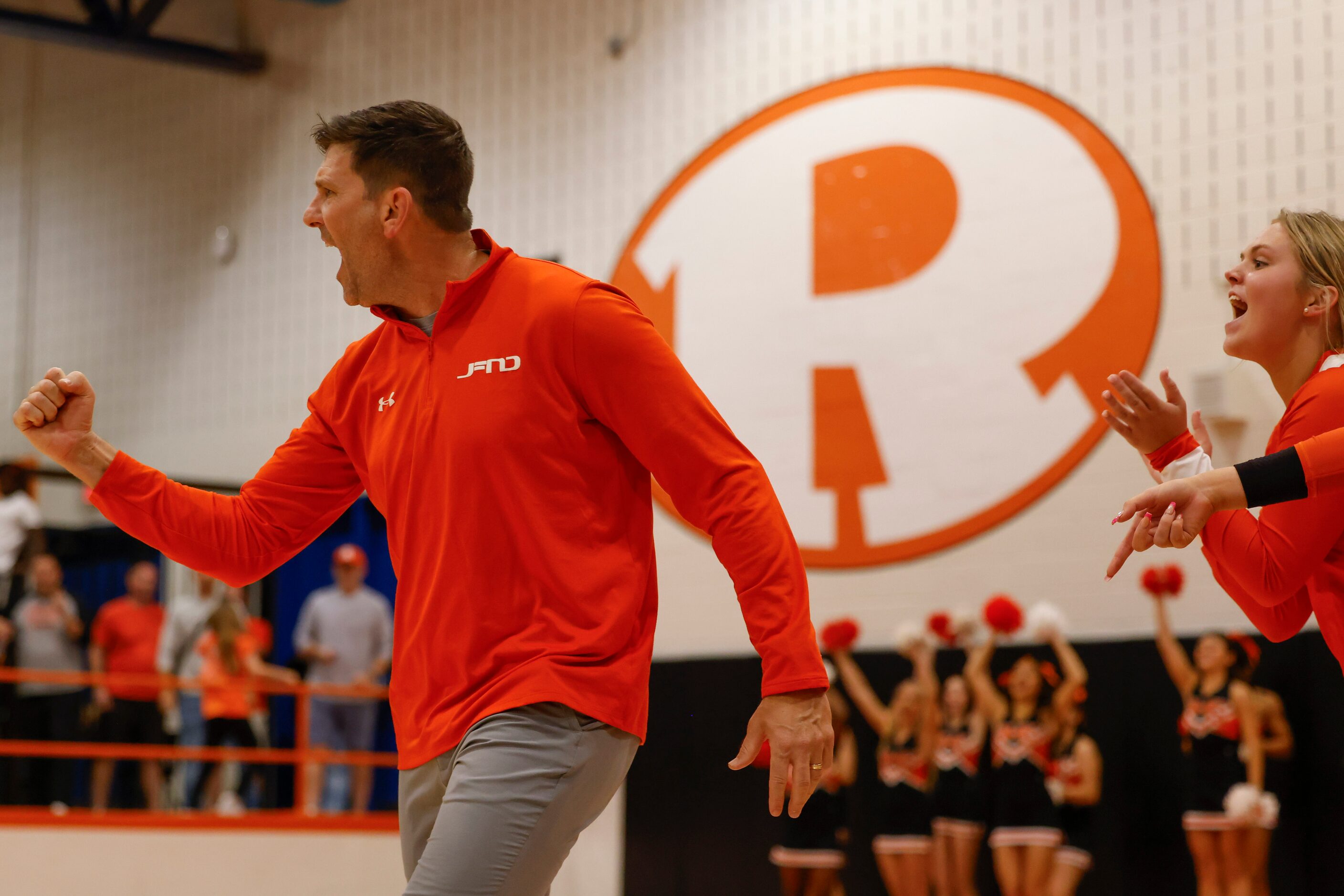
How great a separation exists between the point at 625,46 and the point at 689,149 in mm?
1156

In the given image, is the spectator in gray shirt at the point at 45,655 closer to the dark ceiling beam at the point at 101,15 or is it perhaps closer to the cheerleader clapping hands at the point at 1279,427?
the dark ceiling beam at the point at 101,15

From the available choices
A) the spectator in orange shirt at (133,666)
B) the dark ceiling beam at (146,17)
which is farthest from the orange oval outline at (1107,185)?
the dark ceiling beam at (146,17)

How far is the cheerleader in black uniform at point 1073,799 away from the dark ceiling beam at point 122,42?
989 centimetres

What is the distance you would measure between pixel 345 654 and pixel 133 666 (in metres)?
1.47

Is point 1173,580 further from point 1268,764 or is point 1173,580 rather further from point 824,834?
point 824,834

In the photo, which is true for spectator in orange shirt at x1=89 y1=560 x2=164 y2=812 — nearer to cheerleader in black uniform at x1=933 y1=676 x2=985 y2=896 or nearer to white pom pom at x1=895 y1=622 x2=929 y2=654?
white pom pom at x1=895 y1=622 x2=929 y2=654

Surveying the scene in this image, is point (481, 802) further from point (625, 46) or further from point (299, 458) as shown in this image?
point (625, 46)

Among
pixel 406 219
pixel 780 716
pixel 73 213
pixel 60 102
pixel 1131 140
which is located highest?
pixel 60 102

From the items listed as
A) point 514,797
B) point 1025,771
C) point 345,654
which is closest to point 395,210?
point 514,797

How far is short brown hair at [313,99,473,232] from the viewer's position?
102 inches

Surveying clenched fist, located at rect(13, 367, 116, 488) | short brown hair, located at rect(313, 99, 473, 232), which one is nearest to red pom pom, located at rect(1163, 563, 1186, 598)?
short brown hair, located at rect(313, 99, 473, 232)

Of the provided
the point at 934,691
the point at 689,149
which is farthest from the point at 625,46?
the point at 934,691

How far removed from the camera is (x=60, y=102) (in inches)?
574

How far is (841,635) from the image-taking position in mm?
9172
